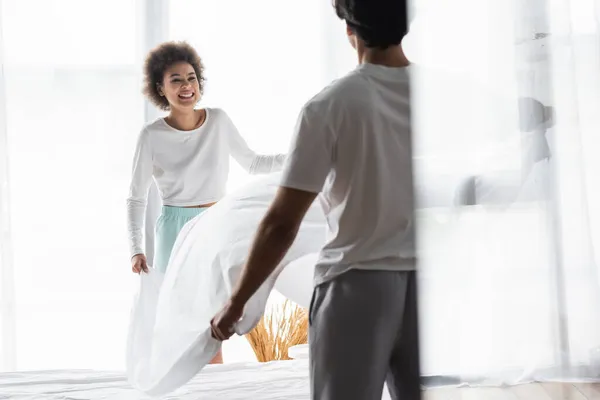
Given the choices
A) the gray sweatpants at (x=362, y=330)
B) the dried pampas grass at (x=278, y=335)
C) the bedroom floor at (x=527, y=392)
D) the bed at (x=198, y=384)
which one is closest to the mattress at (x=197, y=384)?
the bed at (x=198, y=384)

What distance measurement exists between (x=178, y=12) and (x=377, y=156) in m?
2.62

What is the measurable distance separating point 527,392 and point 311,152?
45cm

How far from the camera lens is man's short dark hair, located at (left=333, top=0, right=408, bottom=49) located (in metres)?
1.10

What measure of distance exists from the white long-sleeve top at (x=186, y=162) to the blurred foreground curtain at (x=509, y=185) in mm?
1832

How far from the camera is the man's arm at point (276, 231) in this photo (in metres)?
1.22

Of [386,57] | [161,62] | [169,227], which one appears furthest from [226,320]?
[161,62]

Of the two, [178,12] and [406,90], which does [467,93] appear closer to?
[406,90]

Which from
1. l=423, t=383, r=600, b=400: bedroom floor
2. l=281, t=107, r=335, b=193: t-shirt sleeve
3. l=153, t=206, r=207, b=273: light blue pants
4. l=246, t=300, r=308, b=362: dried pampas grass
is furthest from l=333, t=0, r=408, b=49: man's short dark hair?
l=246, t=300, r=308, b=362: dried pampas grass

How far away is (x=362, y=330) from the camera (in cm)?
122

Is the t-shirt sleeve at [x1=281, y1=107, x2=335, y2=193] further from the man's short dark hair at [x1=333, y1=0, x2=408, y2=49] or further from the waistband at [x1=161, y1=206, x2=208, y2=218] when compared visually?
the waistband at [x1=161, y1=206, x2=208, y2=218]

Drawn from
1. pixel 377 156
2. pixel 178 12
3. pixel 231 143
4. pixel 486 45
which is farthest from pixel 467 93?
pixel 178 12

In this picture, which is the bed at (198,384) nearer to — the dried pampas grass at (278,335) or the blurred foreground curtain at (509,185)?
the blurred foreground curtain at (509,185)

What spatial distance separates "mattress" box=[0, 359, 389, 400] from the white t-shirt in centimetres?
79

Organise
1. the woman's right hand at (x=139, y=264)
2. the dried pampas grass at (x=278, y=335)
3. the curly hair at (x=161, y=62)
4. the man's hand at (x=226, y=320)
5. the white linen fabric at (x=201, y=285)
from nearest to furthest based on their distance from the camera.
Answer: the man's hand at (x=226, y=320), the white linen fabric at (x=201, y=285), the woman's right hand at (x=139, y=264), the curly hair at (x=161, y=62), the dried pampas grass at (x=278, y=335)
